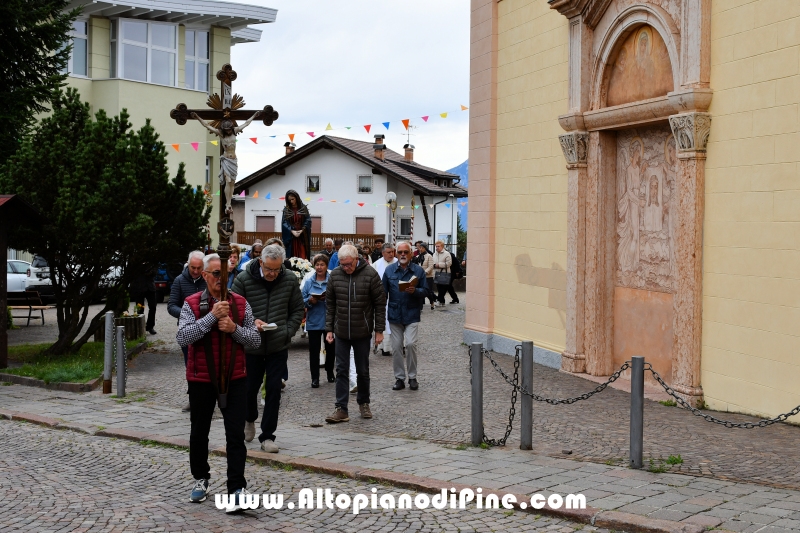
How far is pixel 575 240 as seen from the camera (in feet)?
43.9

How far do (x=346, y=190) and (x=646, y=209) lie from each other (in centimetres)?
4051

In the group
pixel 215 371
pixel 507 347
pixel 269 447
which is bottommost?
pixel 269 447

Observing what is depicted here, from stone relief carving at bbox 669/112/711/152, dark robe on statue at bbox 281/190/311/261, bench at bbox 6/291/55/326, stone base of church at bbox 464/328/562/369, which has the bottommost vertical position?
stone base of church at bbox 464/328/562/369

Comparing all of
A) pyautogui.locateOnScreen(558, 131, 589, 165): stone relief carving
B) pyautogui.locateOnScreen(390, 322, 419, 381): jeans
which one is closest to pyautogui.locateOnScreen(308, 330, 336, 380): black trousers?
pyautogui.locateOnScreen(390, 322, 419, 381): jeans

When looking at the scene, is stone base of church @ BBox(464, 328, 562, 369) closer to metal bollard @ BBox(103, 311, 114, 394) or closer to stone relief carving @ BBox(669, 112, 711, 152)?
stone relief carving @ BBox(669, 112, 711, 152)

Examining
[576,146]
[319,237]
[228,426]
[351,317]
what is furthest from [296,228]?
[319,237]

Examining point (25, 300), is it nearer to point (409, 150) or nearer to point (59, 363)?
point (59, 363)

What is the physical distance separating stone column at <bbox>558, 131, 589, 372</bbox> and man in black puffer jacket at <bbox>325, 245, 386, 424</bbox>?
153 inches

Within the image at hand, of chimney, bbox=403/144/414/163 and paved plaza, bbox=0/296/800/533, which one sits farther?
chimney, bbox=403/144/414/163

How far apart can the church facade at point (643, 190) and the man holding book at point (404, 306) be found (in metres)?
2.36

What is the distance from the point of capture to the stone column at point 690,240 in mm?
10828

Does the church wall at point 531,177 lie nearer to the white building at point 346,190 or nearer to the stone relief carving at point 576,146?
the stone relief carving at point 576,146

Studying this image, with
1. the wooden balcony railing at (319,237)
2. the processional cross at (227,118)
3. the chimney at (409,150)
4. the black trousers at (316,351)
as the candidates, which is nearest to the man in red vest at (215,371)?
the processional cross at (227,118)

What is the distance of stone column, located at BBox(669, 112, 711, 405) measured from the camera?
35.5 feet
